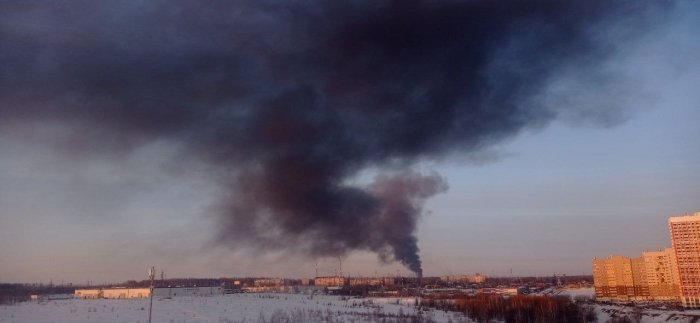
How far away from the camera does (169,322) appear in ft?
145

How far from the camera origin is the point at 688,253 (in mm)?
74312

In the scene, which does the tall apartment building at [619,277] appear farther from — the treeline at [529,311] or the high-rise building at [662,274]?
the treeline at [529,311]

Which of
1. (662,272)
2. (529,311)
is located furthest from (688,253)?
(529,311)

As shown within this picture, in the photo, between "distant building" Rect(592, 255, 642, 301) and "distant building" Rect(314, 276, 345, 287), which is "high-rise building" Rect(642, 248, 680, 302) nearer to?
"distant building" Rect(592, 255, 642, 301)

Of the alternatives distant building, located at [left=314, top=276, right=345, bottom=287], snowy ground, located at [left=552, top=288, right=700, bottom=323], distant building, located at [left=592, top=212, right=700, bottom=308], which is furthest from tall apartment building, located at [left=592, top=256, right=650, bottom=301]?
distant building, located at [left=314, top=276, right=345, bottom=287]

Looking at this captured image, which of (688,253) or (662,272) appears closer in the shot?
(688,253)

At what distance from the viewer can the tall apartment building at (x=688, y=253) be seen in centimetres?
7175

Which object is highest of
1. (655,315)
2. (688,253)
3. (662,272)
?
(688,253)

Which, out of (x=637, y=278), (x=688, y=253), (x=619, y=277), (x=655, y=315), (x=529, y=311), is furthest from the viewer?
(x=619, y=277)

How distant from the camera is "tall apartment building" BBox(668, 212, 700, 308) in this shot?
71.8 metres

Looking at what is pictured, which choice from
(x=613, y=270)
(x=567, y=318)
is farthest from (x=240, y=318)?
(x=613, y=270)

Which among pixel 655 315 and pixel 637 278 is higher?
pixel 637 278

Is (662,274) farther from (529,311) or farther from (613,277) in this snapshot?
(529,311)

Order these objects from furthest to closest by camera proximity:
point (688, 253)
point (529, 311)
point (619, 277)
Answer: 1. point (619, 277)
2. point (688, 253)
3. point (529, 311)
